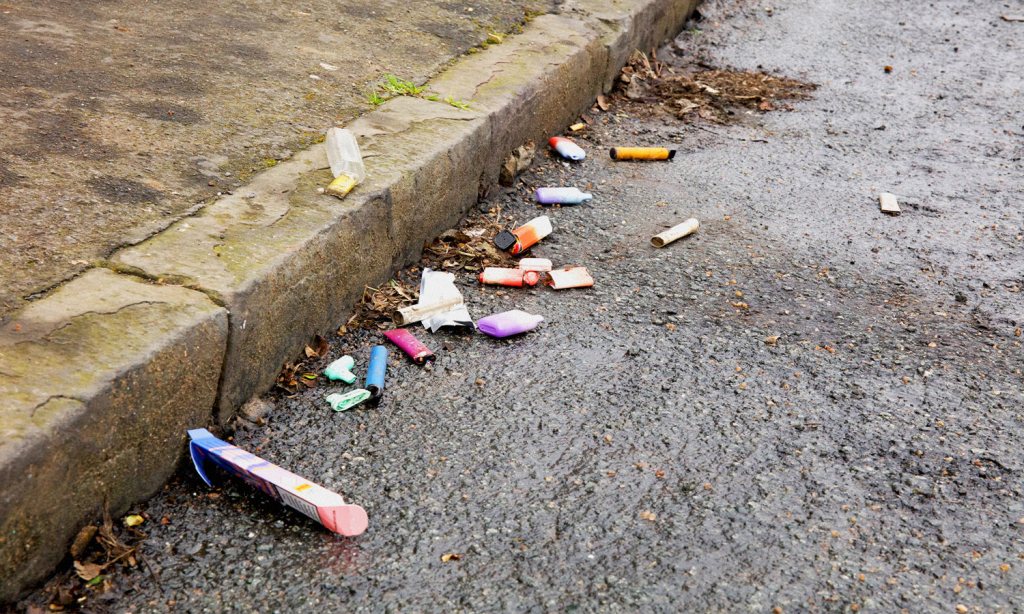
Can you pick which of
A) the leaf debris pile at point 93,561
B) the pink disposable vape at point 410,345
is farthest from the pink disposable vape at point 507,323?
the leaf debris pile at point 93,561

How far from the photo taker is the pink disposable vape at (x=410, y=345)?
251cm

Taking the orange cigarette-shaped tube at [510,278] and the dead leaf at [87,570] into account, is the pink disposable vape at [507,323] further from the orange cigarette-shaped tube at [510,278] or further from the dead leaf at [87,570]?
the dead leaf at [87,570]

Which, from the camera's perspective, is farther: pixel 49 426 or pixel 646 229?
pixel 646 229

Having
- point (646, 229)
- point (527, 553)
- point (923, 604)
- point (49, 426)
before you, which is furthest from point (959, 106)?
point (49, 426)

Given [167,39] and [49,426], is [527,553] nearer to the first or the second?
[49,426]

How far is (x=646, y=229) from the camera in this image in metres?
3.32

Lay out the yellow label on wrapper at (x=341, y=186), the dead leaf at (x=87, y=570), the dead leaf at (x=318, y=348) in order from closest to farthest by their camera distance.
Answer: the dead leaf at (x=87, y=570) → the dead leaf at (x=318, y=348) → the yellow label on wrapper at (x=341, y=186)

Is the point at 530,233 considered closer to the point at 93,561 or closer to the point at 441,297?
the point at 441,297

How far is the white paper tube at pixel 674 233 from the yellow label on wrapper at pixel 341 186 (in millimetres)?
1107

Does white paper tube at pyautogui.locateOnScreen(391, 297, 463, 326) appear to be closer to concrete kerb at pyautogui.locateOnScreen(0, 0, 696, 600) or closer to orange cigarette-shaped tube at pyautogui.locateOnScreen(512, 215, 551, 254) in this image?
concrete kerb at pyautogui.locateOnScreen(0, 0, 696, 600)

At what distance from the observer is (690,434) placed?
2.27m

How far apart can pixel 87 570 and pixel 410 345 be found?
1031 mm

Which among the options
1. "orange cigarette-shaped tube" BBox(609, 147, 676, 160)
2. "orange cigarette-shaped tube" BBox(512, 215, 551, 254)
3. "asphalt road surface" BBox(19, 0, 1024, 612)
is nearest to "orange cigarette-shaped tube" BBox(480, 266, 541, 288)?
"asphalt road surface" BBox(19, 0, 1024, 612)

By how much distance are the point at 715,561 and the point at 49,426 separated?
1.29 metres
